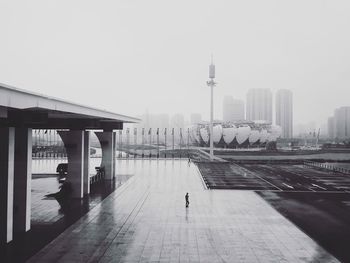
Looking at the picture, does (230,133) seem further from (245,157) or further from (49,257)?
(49,257)

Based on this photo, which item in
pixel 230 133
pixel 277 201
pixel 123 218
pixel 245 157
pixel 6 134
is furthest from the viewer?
pixel 230 133

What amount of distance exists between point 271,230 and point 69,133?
54.3ft

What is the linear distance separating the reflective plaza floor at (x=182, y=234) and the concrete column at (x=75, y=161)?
2723 millimetres

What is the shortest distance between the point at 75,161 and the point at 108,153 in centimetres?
1070

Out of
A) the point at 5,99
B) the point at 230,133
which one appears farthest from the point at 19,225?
the point at 230,133

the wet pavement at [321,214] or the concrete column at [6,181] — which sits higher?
the concrete column at [6,181]

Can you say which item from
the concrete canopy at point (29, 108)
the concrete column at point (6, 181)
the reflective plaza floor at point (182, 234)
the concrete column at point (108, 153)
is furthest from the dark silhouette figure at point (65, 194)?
the concrete column at point (6, 181)

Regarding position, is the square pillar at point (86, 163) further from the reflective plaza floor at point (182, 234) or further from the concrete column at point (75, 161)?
the reflective plaza floor at point (182, 234)

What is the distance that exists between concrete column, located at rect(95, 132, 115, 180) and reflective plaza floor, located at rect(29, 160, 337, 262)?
402 inches

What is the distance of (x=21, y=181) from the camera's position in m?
16.8

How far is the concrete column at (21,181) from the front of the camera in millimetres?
16766

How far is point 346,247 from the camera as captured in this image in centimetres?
1523

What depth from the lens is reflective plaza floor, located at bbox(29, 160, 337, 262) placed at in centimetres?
1391

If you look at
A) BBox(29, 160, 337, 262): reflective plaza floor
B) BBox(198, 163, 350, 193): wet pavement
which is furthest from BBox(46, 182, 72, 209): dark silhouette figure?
BBox(198, 163, 350, 193): wet pavement
